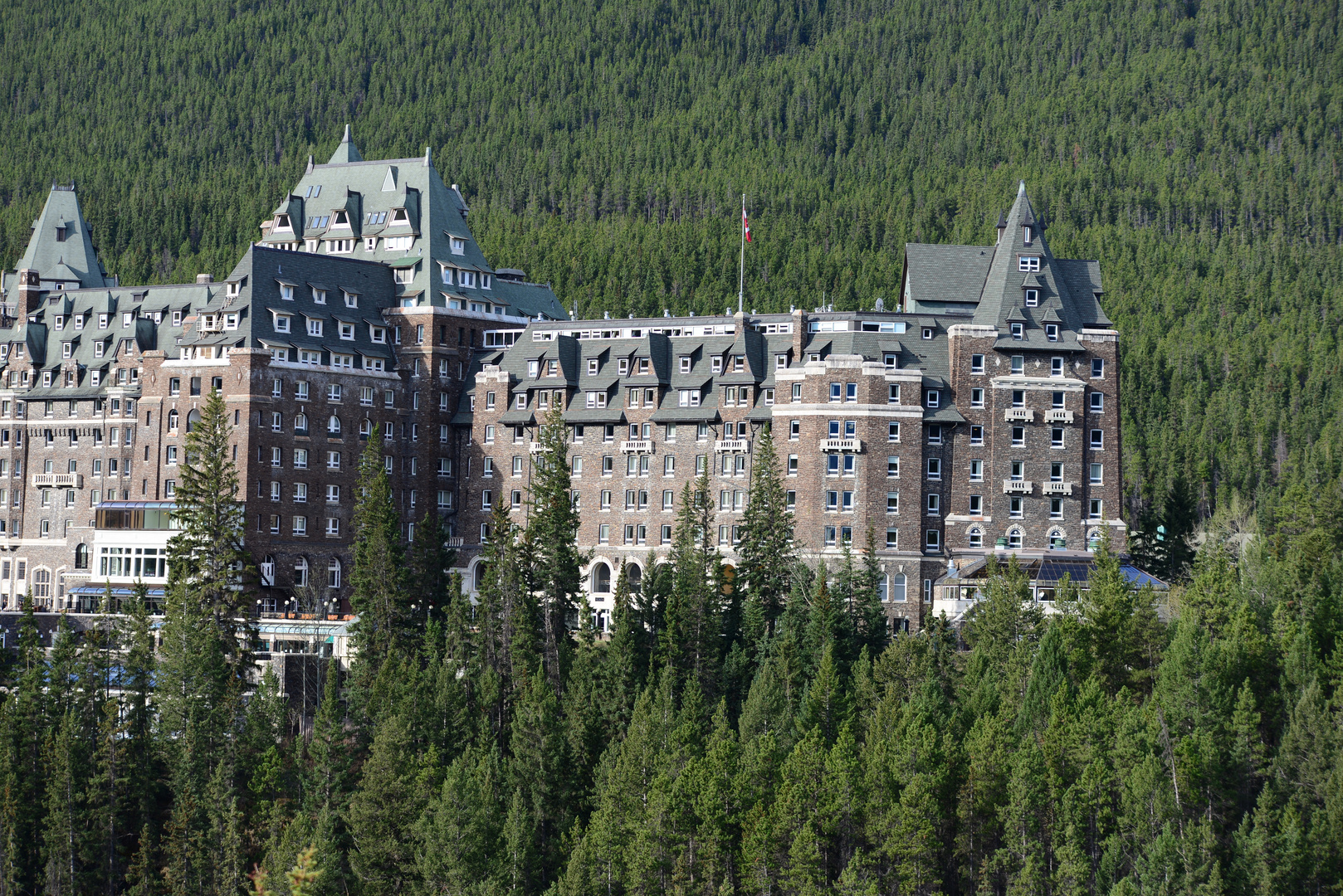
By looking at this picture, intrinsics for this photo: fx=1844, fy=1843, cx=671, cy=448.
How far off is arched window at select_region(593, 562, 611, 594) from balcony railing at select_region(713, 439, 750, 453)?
12.6 m

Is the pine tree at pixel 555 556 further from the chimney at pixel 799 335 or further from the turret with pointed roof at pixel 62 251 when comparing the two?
the turret with pointed roof at pixel 62 251

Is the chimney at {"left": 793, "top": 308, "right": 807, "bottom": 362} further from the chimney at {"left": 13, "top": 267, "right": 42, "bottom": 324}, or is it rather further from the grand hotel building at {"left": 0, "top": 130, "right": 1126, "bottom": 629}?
the chimney at {"left": 13, "top": 267, "right": 42, "bottom": 324}

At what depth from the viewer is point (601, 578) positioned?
133 m

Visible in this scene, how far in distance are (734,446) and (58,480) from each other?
5570 centimetres

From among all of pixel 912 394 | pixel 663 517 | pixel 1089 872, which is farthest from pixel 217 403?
pixel 1089 872

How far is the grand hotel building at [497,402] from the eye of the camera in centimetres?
12250

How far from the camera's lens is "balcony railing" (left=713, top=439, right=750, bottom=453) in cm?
12731

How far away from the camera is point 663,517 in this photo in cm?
13000

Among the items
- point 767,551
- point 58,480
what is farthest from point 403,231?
point 767,551

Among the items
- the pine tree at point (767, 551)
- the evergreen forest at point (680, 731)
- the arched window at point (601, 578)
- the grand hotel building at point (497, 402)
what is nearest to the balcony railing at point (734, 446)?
the grand hotel building at point (497, 402)

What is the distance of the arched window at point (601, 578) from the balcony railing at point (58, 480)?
1694 inches

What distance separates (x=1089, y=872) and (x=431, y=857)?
32.0m

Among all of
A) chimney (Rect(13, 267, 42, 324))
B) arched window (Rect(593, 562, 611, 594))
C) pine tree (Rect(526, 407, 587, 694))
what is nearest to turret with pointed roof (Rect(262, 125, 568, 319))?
chimney (Rect(13, 267, 42, 324))

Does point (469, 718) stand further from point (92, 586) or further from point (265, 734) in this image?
point (92, 586)
